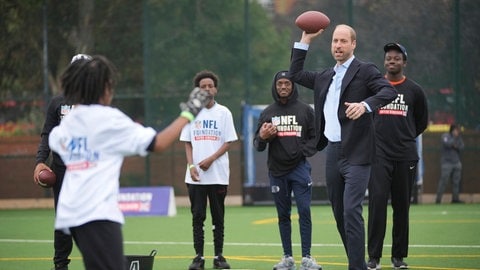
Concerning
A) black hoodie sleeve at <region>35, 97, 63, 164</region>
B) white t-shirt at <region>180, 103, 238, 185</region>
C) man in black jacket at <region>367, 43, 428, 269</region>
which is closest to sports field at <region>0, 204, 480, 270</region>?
man in black jacket at <region>367, 43, 428, 269</region>

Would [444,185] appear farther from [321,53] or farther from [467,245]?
[467,245]

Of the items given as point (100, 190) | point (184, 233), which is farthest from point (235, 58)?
point (100, 190)

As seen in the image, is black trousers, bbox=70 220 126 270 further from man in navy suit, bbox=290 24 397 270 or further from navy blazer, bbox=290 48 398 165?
navy blazer, bbox=290 48 398 165

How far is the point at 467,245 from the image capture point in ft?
43.8

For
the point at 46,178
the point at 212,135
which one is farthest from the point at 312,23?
the point at 46,178

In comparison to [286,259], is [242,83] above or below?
above

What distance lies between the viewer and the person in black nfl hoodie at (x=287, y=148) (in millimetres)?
11375

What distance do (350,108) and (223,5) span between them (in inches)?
622

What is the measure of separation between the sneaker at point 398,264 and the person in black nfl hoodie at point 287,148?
1.15 metres

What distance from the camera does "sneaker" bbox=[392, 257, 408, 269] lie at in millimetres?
10922

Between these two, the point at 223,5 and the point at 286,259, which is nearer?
the point at 286,259

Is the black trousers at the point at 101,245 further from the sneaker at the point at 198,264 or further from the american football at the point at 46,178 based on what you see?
the sneaker at the point at 198,264

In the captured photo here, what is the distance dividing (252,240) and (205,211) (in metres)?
3.45

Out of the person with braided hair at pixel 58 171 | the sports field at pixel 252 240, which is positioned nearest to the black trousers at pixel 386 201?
the sports field at pixel 252 240
